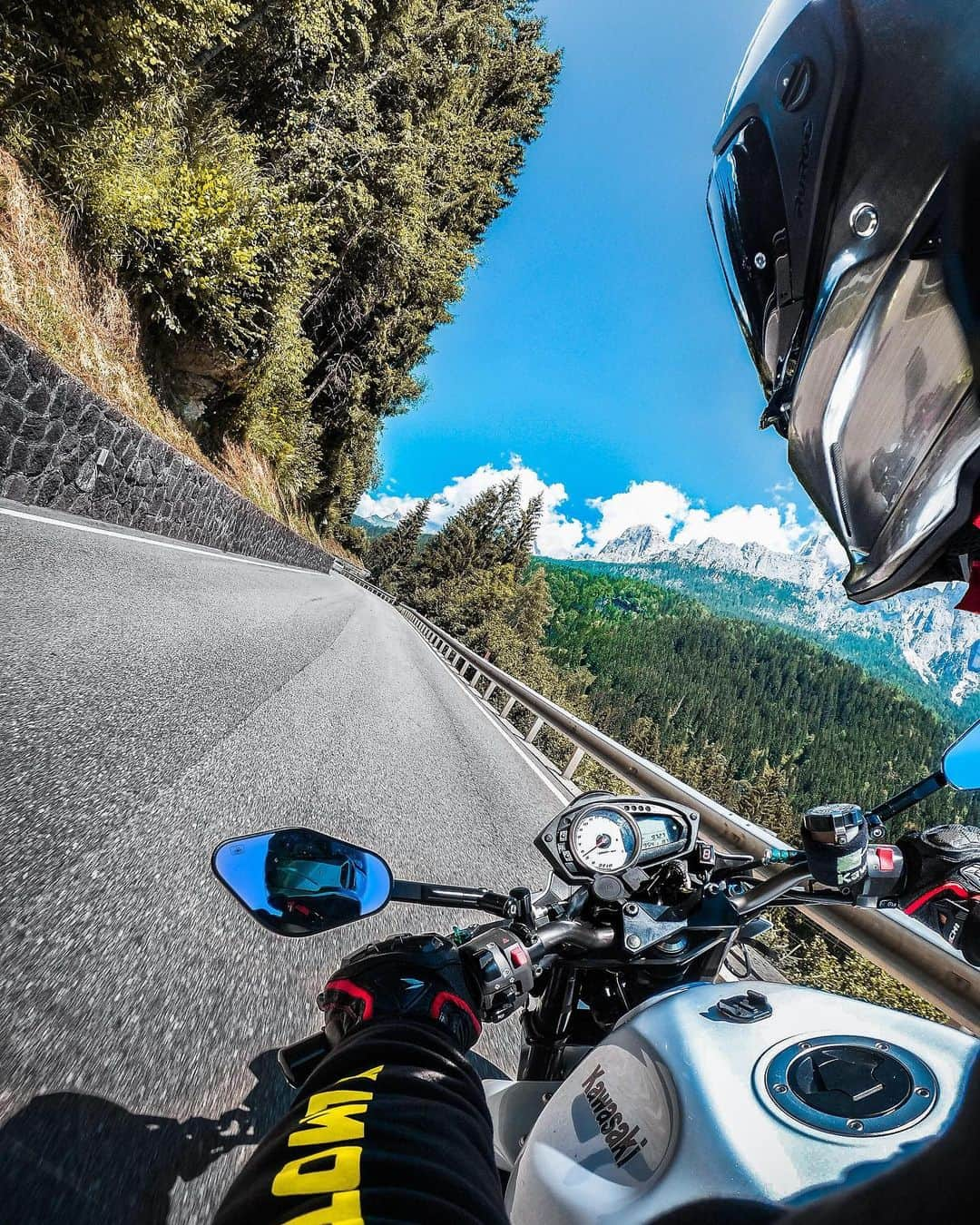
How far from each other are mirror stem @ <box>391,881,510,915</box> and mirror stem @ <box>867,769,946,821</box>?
0.81 m

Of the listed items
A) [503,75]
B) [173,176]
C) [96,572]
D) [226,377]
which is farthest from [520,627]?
[96,572]

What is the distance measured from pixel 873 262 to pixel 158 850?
2.72 m

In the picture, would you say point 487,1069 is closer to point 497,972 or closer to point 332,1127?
point 497,972

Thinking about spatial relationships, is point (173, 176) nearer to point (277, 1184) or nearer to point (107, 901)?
point (107, 901)

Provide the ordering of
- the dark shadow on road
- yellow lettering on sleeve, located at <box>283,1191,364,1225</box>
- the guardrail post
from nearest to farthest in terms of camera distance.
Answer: yellow lettering on sleeve, located at <box>283,1191,364,1225</box> < the dark shadow on road < the guardrail post

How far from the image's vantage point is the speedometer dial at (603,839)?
4.65 feet

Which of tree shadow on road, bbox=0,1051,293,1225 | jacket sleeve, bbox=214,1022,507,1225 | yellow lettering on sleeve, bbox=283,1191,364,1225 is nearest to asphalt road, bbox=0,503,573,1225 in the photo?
tree shadow on road, bbox=0,1051,293,1225

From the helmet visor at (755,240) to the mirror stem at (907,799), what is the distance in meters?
0.88

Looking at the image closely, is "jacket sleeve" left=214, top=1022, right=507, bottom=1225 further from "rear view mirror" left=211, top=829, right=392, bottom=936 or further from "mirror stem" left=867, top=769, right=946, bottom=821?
"mirror stem" left=867, top=769, right=946, bottom=821

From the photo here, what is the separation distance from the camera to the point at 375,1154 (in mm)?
578

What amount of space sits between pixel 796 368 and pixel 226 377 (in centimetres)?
1843

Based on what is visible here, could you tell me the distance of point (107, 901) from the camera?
1985 millimetres

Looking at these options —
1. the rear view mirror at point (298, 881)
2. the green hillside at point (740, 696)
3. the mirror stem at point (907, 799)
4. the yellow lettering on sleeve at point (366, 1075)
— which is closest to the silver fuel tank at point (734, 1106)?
the yellow lettering on sleeve at point (366, 1075)

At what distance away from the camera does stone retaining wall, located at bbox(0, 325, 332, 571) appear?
6.64 metres
